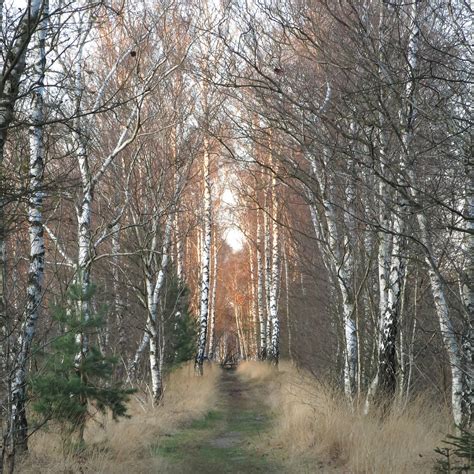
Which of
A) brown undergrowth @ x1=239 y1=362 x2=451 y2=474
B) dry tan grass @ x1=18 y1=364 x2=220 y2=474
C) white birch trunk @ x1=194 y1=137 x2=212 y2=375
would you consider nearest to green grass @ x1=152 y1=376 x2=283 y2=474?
dry tan grass @ x1=18 y1=364 x2=220 y2=474

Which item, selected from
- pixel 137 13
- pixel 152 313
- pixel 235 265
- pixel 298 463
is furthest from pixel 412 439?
pixel 235 265

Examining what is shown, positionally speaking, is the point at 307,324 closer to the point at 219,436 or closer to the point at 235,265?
the point at 219,436

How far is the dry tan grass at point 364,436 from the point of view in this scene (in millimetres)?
5793

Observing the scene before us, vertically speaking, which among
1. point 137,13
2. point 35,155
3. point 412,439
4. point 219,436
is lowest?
point 219,436

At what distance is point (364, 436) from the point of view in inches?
256

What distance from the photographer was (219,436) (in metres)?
9.88

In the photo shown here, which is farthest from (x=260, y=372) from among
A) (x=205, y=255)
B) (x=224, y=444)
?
(x=224, y=444)

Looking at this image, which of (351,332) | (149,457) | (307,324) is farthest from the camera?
(307,324)

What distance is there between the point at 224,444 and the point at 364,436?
3.26 metres

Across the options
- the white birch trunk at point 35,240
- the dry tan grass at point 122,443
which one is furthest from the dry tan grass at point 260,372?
the white birch trunk at point 35,240

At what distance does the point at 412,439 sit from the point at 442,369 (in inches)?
136

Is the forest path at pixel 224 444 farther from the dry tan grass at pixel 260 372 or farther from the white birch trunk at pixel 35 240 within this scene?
the dry tan grass at pixel 260 372

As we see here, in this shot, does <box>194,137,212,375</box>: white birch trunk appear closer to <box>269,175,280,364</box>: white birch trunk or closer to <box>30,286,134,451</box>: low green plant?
<box>269,175,280,364</box>: white birch trunk

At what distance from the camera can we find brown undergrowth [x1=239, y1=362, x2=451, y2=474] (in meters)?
5.82
